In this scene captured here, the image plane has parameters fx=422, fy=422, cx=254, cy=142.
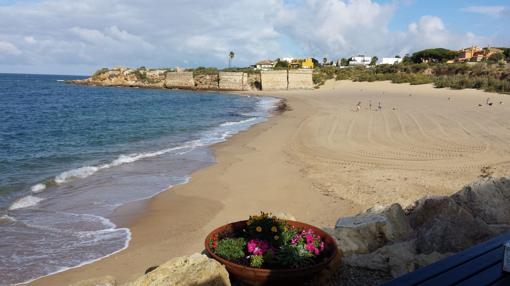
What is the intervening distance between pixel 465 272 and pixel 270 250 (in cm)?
189

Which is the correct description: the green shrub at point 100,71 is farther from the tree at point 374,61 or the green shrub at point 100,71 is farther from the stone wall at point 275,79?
the tree at point 374,61

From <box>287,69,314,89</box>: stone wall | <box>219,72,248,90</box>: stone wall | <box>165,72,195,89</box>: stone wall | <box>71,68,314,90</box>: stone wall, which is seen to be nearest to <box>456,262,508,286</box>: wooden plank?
<box>71,68,314,90</box>: stone wall

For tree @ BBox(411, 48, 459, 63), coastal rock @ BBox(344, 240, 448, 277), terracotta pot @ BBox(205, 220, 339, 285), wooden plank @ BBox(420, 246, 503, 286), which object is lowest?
coastal rock @ BBox(344, 240, 448, 277)

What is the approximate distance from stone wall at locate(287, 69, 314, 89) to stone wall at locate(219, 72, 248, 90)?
31.0 feet

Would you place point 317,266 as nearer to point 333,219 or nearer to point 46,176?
point 333,219

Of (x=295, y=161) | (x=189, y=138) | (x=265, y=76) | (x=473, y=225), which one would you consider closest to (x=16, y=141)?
(x=189, y=138)

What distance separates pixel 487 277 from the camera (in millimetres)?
2873

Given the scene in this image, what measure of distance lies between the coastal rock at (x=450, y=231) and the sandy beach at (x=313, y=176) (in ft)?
5.45

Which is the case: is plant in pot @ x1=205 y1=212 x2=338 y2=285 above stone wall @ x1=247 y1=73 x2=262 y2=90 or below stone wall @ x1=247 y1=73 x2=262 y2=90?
below

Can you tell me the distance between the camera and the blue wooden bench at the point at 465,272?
8.98 feet

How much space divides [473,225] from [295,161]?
9.70 metres

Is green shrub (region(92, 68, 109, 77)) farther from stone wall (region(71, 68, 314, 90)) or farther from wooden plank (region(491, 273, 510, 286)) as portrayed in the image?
wooden plank (region(491, 273, 510, 286))

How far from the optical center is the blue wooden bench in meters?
2.74

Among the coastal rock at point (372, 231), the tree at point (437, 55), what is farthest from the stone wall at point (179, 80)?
the coastal rock at point (372, 231)
